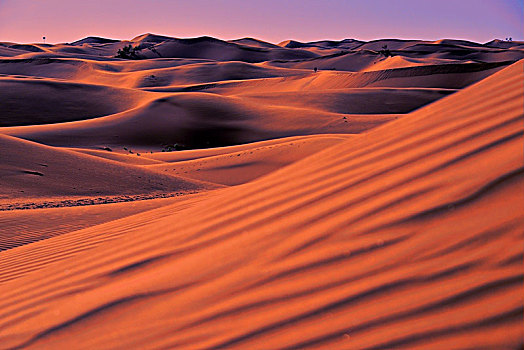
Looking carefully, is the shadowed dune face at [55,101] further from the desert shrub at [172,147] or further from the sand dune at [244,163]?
the sand dune at [244,163]

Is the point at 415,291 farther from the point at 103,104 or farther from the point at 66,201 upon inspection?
the point at 103,104

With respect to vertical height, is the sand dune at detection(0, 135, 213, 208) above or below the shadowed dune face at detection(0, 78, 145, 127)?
below

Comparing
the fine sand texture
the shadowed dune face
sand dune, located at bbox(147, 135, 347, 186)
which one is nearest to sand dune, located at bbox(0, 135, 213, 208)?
sand dune, located at bbox(147, 135, 347, 186)

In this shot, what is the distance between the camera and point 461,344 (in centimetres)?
155

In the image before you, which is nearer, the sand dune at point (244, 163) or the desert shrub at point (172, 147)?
the sand dune at point (244, 163)

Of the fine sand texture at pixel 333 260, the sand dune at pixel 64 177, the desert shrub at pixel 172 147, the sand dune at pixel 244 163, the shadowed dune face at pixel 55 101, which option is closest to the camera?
the fine sand texture at pixel 333 260

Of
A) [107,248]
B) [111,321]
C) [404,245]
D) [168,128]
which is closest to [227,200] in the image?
[107,248]

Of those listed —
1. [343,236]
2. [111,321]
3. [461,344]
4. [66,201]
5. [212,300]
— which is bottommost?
[66,201]

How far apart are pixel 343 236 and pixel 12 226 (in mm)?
5757

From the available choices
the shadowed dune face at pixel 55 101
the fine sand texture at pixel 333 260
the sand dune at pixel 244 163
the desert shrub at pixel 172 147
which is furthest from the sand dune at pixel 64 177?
the shadowed dune face at pixel 55 101

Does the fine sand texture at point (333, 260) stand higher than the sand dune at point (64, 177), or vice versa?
the fine sand texture at point (333, 260)

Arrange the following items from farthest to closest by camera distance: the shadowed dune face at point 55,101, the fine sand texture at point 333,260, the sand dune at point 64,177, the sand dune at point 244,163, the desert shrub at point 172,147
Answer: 1. the shadowed dune face at point 55,101
2. the desert shrub at point 172,147
3. the sand dune at point 244,163
4. the sand dune at point 64,177
5. the fine sand texture at point 333,260

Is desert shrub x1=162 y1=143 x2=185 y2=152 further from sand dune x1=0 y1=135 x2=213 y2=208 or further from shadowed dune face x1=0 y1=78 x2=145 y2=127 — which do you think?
shadowed dune face x1=0 y1=78 x2=145 y2=127

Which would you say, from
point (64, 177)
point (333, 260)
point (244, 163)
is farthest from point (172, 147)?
point (333, 260)
